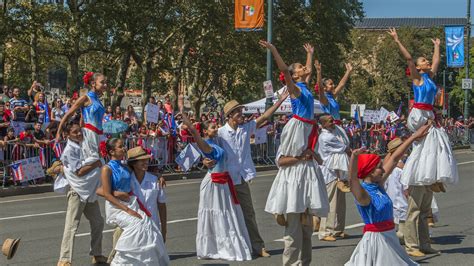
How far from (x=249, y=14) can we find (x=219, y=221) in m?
18.9

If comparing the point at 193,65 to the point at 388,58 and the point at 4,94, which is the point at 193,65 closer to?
the point at 4,94

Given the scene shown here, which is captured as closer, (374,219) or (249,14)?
(374,219)

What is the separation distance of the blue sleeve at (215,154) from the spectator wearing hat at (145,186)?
74cm

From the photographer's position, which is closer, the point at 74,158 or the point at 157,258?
the point at 157,258

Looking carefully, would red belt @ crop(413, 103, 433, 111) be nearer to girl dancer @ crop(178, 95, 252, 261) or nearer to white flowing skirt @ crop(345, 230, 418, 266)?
girl dancer @ crop(178, 95, 252, 261)

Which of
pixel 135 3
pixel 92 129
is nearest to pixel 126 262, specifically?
pixel 92 129

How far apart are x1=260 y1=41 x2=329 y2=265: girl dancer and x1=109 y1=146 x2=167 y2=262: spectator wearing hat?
1237 millimetres

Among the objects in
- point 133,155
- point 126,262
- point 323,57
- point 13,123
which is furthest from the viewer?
point 323,57

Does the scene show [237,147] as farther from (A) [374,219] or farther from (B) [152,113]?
(B) [152,113]

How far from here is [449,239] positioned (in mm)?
11180

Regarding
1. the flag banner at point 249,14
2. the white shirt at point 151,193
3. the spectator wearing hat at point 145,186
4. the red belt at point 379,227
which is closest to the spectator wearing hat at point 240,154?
the spectator wearing hat at point 145,186

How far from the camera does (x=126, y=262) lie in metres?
7.61

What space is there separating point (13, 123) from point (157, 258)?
43.2ft

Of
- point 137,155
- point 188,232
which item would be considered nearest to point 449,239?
point 188,232
